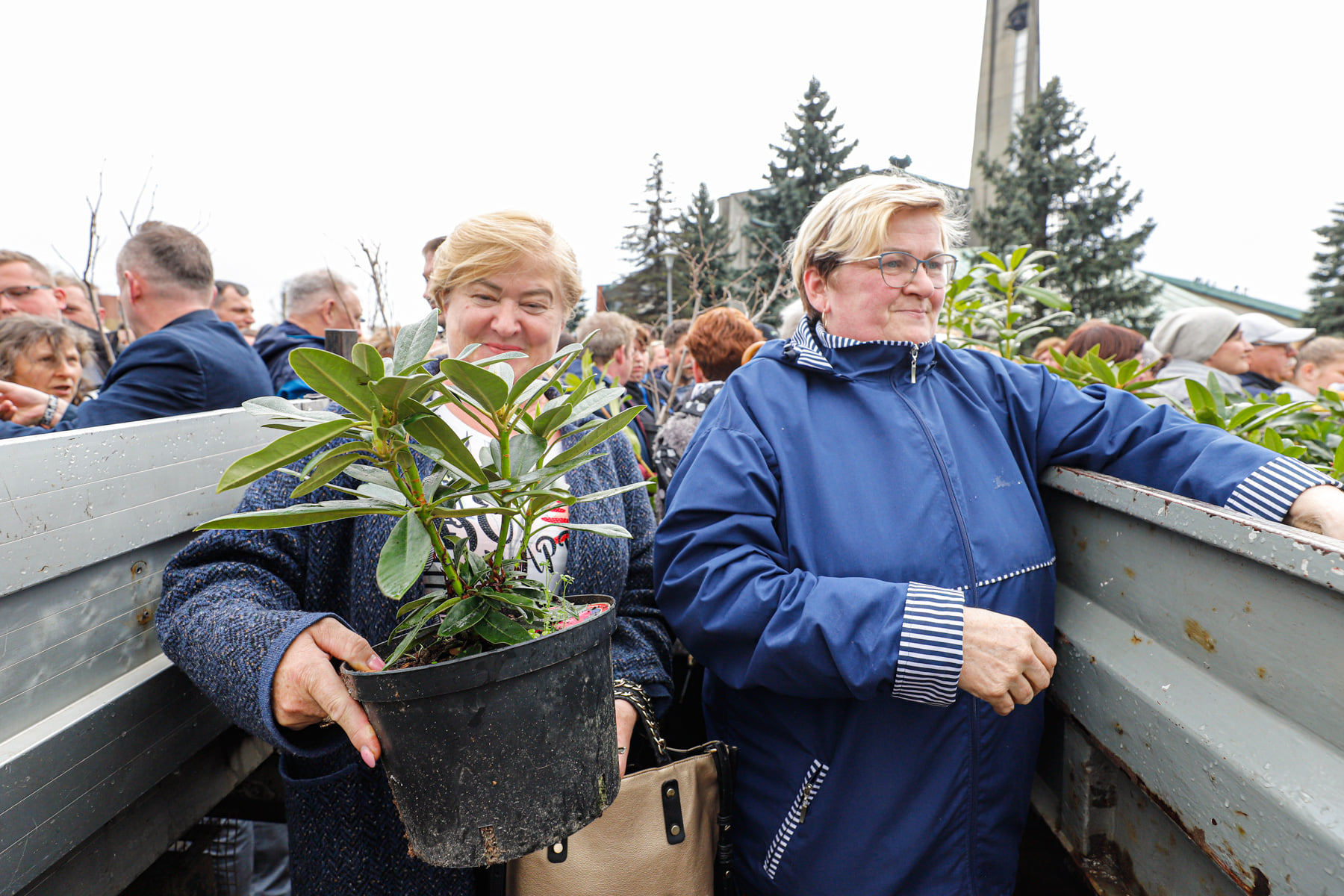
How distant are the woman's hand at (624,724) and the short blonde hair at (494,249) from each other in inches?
37.6

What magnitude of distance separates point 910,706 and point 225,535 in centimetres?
130

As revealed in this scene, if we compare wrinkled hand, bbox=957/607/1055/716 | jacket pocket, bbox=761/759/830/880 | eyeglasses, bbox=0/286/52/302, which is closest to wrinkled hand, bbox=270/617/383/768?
jacket pocket, bbox=761/759/830/880

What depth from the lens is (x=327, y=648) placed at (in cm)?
106

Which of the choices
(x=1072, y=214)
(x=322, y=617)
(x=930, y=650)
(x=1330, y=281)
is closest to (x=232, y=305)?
(x=322, y=617)

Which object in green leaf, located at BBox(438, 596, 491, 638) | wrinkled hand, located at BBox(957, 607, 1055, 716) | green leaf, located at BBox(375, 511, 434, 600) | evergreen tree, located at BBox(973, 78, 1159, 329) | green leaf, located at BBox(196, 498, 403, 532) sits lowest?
wrinkled hand, located at BBox(957, 607, 1055, 716)

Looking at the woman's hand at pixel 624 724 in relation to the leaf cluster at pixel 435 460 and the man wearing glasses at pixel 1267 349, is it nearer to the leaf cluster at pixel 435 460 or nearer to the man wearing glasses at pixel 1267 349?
the leaf cluster at pixel 435 460

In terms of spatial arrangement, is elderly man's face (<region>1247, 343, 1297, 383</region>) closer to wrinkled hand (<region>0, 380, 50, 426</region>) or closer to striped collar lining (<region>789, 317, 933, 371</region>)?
striped collar lining (<region>789, 317, 933, 371</region>)

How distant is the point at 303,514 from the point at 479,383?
0.25 meters

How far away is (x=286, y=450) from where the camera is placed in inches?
30.0

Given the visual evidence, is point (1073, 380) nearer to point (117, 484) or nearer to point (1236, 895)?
point (1236, 895)

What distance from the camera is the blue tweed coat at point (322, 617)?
3.56 ft

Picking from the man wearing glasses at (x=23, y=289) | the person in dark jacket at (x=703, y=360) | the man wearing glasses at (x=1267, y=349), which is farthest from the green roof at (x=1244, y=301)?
the man wearing glasses at (x=23, y=289)

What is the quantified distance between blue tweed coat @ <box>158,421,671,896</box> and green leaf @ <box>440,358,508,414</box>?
496 mm

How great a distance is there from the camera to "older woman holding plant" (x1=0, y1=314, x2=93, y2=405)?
2787mm
